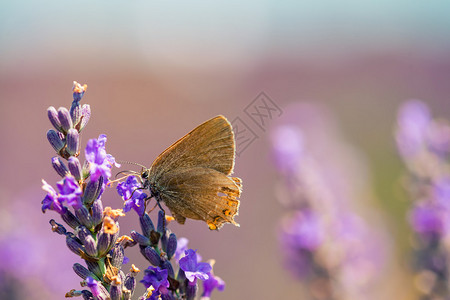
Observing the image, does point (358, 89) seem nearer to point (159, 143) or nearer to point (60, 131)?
point (159, 143)

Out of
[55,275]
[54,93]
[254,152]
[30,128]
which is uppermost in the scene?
[54,93]

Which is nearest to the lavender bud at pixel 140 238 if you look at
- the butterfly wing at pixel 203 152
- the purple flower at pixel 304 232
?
the butterfly wing at pixel 203 152

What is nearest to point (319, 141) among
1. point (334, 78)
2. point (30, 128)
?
point (30, 128)

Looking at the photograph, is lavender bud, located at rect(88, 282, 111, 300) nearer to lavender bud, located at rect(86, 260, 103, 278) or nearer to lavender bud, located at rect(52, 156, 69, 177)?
lavender bud, located at rect(86, 260, 103, 278)

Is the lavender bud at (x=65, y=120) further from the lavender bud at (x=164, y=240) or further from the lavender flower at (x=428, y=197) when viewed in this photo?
the lavender flower at (x=428, y=197)

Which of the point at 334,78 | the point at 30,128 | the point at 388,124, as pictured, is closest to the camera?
the point at 30,128

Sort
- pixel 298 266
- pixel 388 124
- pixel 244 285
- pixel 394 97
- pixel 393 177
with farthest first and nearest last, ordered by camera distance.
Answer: pixel 394 97
pixel 388 124
pixel 393 177
pixel 244 285
pixel 298 266

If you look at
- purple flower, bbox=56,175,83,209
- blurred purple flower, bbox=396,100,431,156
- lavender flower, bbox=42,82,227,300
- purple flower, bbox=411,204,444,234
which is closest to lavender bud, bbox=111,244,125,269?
lavender flower, bbox=42,82,227,300
